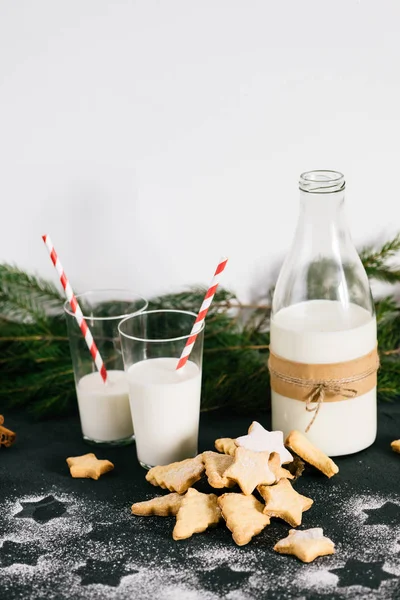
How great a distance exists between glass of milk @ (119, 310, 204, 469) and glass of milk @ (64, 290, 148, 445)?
0.08 m

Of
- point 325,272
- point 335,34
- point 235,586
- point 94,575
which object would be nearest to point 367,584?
point 235,586

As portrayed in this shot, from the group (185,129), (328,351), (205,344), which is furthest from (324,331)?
(185,129)

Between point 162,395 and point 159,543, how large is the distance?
0.21 m

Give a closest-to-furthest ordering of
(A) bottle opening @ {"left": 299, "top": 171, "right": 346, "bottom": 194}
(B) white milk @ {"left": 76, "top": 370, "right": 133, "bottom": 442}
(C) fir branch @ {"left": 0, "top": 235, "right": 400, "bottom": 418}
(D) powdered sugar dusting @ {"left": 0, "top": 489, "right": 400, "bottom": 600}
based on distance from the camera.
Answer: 1. (D) powdered sugar dusting @ {"left": 0, "top": 489, "right": 400, "bottom": 600}
2. (A) bottle opening @ {"left": 299, "top": 171, "right": 346, "bottom": 194}
3. (B) white milk @ {"left": 76, "top": 370, "right": 133, "bottom": 442}
4. (C) fir branch @ {"left": 0, "top": 235, "right": 400, "bottom": 418}

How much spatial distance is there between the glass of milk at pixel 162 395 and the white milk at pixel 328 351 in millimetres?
125

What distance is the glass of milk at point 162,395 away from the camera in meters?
1.15

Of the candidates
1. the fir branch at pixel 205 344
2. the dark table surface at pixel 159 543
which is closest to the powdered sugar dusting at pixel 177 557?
the dark table surface at pixel 159 543

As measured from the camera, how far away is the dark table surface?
92 centimetres

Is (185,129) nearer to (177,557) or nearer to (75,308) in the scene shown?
(75,308)

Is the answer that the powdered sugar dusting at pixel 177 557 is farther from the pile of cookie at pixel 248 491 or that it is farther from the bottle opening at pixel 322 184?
the bottle opening at pixel 322 184

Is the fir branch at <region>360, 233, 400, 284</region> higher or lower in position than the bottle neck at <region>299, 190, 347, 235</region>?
lower

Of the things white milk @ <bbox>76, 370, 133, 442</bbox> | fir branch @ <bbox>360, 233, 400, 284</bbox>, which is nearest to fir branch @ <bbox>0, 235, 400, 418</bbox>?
fir branch @ <bbox>360, 233, 400, 284</bbox>

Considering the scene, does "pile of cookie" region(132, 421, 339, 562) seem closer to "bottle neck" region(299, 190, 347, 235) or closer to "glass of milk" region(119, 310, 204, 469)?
"glass of milk" region(119, 310, 204, 469)

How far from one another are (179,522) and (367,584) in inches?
9.2
